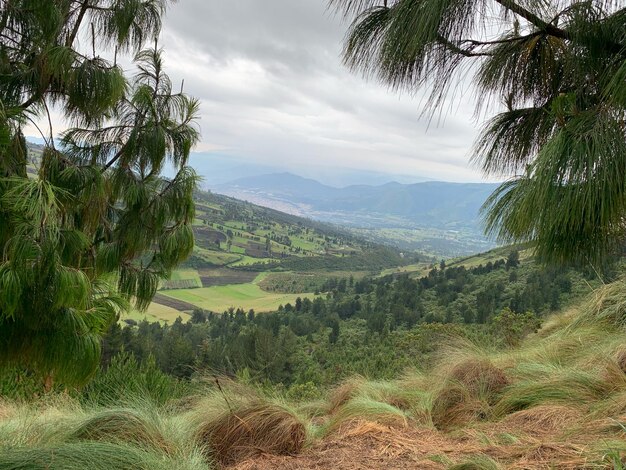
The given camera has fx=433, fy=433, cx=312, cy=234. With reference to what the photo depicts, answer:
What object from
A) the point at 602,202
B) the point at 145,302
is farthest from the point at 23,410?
the point at 602,202

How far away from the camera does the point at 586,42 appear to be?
149cm

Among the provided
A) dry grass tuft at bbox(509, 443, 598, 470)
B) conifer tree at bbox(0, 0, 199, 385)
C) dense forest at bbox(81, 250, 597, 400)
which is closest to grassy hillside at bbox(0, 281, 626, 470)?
dry grass tuft at bbox(509, 443, 598, 470)

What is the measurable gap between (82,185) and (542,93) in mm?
2256

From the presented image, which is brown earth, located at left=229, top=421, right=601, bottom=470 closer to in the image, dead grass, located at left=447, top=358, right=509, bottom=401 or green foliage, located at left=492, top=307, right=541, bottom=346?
dead grass, located at left=447, top=358, right=509, bottom=401

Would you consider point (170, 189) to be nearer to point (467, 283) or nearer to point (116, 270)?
point (116, 270)

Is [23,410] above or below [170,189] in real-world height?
below

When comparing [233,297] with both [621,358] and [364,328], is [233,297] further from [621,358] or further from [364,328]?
[621,358]

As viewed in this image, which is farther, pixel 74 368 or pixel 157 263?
pixel 157 263

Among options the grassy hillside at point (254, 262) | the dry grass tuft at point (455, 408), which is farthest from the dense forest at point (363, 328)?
the grassy hillside at point (254, 262)

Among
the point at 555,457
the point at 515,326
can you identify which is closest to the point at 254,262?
the point at 515,326

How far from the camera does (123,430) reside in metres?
1.86

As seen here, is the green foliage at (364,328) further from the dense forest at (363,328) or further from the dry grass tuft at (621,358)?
the dry grass tuft at (621,358)

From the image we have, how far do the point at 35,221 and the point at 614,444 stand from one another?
187 cm

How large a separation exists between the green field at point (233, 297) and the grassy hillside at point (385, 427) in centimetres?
4644
